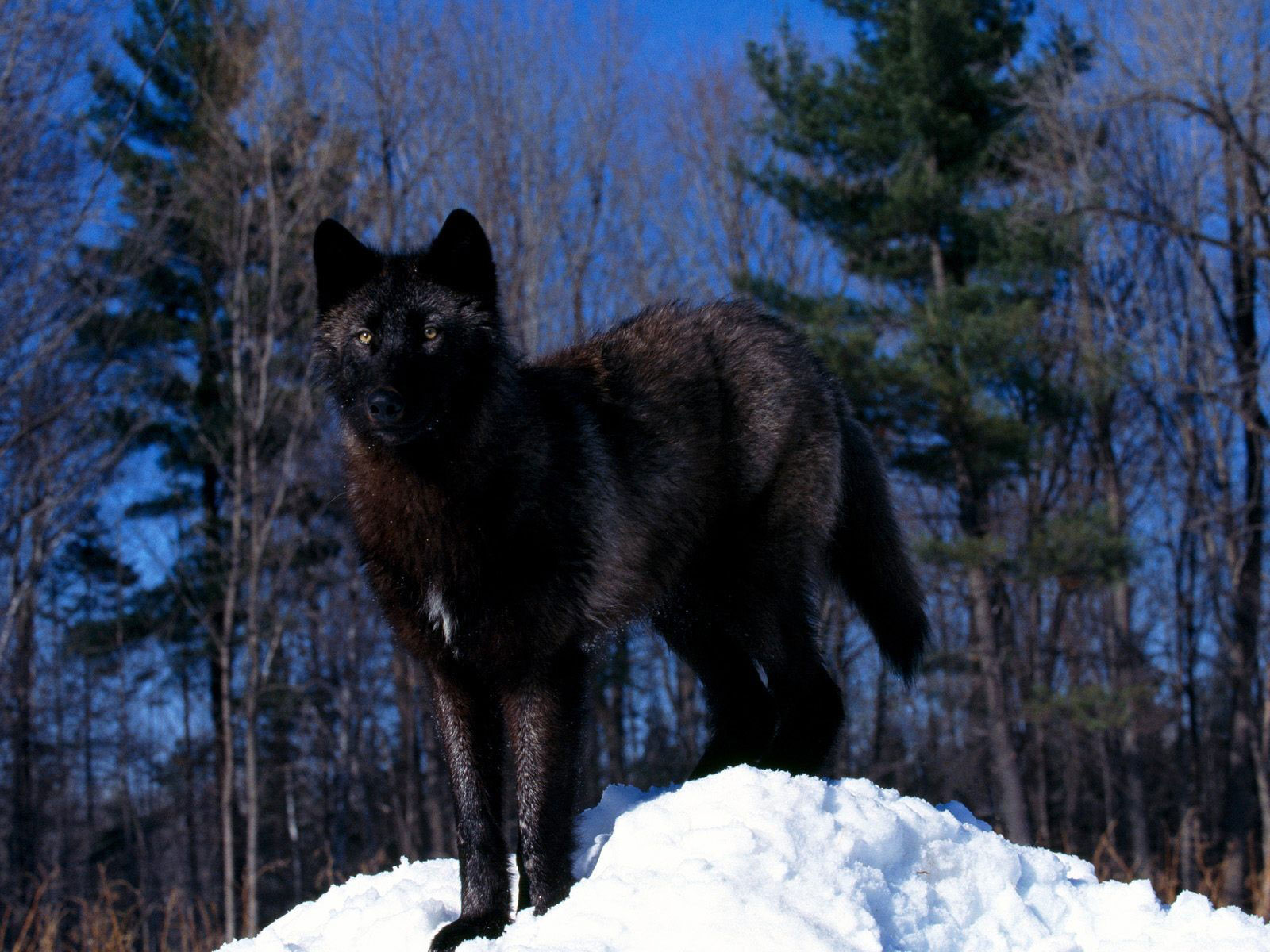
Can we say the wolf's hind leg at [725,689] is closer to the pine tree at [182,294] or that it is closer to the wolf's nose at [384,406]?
the wolf's nose at [384,406]

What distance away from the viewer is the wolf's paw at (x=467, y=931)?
3.32m

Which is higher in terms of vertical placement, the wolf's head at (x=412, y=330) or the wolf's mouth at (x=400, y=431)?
the wolf's head at (x=412, y=330)

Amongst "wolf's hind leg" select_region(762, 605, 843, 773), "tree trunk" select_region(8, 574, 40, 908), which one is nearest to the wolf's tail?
"wolf's hind leg" select_region(762, 605, 843, 773)

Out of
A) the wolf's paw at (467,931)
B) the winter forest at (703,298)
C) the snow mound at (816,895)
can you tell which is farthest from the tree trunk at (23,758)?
the snow mound at (816,895)

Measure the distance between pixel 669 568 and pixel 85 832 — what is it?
31359 mm

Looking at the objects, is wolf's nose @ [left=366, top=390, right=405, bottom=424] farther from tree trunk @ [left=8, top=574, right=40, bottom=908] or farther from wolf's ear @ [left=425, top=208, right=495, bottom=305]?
tree trunk @ [left=8, top=574, right=40, bottom=908]

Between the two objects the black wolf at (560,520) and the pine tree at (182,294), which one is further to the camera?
the pine tree at (182,294)

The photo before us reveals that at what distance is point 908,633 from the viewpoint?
15.4 feet

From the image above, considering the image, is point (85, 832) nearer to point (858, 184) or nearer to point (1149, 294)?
point (858, 184)

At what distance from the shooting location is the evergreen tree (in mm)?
16828

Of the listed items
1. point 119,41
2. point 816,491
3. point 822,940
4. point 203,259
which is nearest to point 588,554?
point 816,491

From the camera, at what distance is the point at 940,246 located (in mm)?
18656

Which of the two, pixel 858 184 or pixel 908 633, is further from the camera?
pixel 858 184

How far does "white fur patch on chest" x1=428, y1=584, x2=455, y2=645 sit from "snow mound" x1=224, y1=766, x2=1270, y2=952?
2.79 feet
